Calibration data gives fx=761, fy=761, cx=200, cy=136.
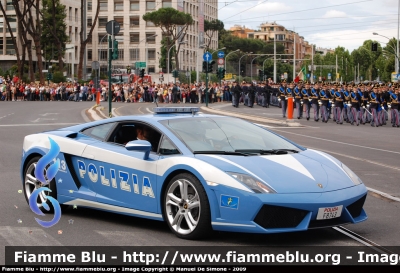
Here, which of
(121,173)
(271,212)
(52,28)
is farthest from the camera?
(52,28)

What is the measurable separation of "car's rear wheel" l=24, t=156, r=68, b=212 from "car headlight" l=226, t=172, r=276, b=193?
8.77 ft

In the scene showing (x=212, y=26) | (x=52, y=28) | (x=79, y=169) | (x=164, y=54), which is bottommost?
(x=79, y=169)

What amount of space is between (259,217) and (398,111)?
2849cm

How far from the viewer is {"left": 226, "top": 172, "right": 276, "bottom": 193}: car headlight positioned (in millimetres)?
6730

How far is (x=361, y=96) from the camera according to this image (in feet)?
114

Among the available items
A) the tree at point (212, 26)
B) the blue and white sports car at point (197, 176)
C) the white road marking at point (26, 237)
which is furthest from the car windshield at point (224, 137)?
the tree at point (212, 26)

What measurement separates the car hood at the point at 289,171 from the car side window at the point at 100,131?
1549mm

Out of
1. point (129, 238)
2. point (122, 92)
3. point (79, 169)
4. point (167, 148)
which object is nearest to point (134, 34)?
point (122, 92)

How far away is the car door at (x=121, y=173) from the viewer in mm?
7547

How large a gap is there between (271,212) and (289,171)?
0.58m

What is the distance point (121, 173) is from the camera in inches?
308

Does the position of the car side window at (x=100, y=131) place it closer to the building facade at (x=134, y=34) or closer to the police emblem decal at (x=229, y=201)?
the police emblem decal at (x=229, y=201)

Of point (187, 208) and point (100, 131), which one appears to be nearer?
point (187, 208)

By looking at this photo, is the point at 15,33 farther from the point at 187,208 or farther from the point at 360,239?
the point at 360,239
